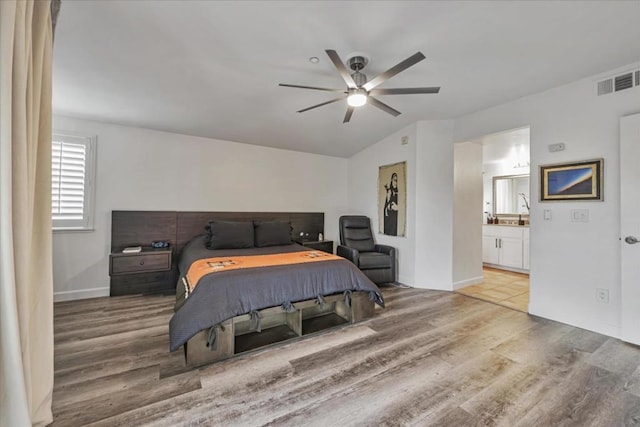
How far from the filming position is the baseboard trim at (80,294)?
11.0 feet

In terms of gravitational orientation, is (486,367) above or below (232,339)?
below

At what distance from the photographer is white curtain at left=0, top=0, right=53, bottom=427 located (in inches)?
38.2

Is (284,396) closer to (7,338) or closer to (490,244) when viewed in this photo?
(7,338)

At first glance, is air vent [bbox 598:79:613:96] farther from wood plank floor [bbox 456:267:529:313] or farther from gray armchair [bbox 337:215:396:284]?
gray armchair [bbox 337:215:396:284]

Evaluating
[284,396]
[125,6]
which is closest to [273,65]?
[125,6]

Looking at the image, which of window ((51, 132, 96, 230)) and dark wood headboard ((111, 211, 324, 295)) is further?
dark wood headboard ((111, 211, 324, 295))

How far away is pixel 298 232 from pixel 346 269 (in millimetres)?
2366

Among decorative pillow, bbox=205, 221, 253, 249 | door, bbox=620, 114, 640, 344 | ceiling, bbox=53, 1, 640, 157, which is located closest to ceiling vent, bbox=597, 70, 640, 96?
ceiling, bbox=53, 1, 640, 157

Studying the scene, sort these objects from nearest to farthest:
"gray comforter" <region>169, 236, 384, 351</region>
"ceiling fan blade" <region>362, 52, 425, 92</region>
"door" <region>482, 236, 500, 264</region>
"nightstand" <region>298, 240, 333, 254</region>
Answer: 1. "ceiling fan blade" <region>362, 52, 425, 92</region>
2. "gray comforter" <region>169, 236, 384, 351</region>
3. "nightstand" <region>298, 240, 333, 254</region>
4. "door" <region>482, 236, 500, 264</region>

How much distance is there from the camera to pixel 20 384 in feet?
3.30

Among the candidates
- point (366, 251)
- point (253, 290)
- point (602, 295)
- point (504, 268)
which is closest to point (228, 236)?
point (253, 290)

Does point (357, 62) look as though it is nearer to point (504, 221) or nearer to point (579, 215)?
point (579, 215)

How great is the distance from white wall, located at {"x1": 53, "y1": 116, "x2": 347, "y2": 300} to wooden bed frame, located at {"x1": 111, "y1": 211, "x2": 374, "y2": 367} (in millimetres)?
139

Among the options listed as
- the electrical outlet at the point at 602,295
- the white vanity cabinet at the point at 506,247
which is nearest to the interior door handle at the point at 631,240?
the electrical outlet at the point at 602,295
